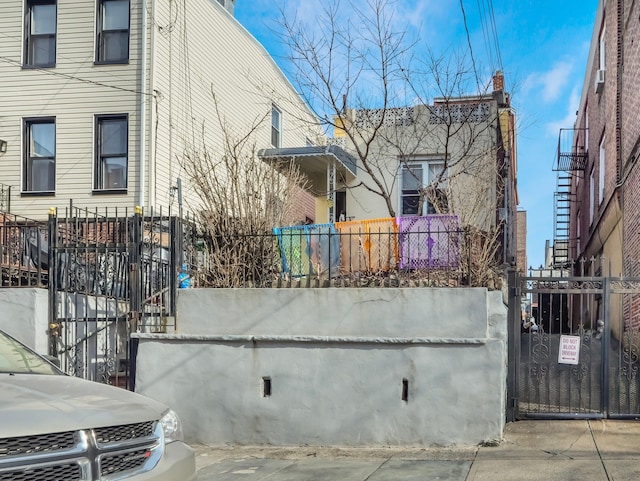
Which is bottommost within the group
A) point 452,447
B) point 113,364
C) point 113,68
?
point 452,447

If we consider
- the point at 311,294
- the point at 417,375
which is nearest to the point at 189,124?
the point at 311,294

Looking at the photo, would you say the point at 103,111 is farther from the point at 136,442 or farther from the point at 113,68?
the point at 136,442

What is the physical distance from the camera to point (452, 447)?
25.6 feet

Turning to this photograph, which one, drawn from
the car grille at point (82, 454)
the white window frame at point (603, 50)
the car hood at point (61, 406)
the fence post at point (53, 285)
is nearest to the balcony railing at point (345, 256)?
the fence post at point (53, 285)

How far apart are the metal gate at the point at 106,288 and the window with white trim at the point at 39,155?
17.1ft

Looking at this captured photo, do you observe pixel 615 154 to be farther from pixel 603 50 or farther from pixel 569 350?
pixel 569 350

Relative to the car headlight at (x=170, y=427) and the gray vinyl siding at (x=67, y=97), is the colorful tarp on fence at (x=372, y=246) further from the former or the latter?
the gray vinyl siding at (x=67, y=97)

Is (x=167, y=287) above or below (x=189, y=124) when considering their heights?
below

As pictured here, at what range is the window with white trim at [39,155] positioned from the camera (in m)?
14.4

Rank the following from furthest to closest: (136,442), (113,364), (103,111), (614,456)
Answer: (103,111), (113,364), (614,456), (136,442)

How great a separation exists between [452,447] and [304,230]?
3.31 meters

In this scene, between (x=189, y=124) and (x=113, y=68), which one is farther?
(x=189, y=124)

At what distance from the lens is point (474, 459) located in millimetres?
7227

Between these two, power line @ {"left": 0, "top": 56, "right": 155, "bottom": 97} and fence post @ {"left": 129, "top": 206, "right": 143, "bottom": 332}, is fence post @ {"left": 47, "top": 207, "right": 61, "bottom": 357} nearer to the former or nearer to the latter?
fence post @ {"left": 129, "top": 206, "right": 143, "bottom": 332}
